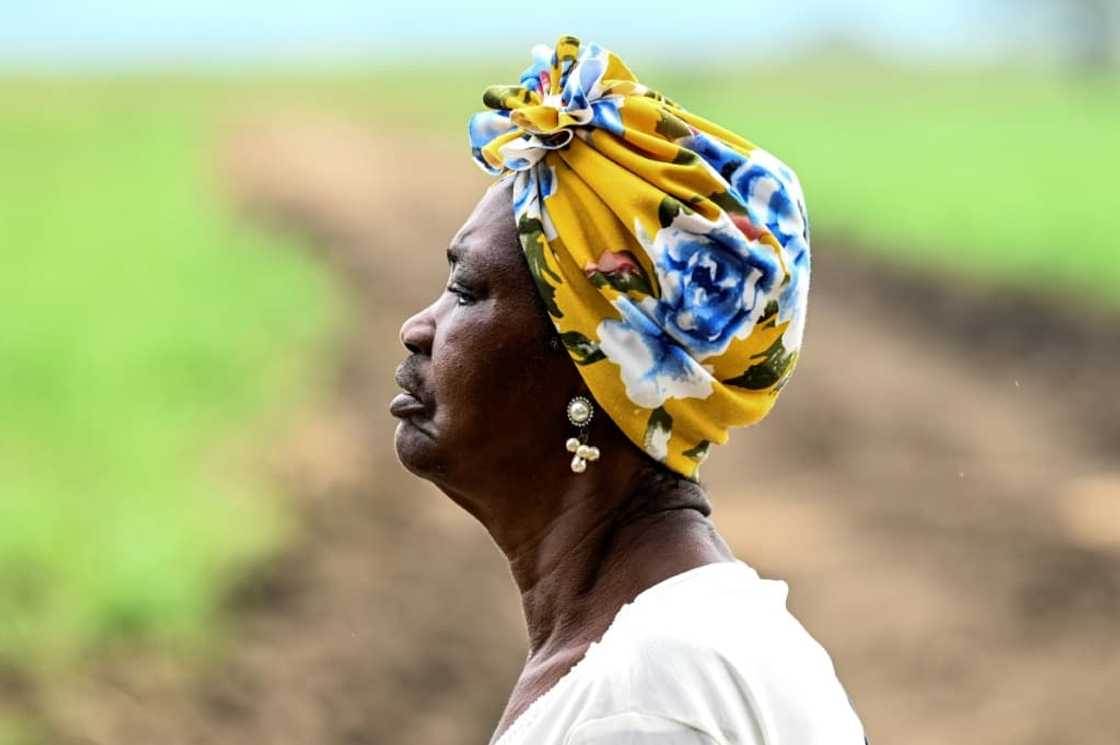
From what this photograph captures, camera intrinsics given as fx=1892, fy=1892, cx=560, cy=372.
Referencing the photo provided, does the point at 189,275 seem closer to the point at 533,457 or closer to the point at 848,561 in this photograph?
the point at 848,561

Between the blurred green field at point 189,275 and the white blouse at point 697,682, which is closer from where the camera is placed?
the white blouse at point 697,682

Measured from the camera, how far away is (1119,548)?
9648mm

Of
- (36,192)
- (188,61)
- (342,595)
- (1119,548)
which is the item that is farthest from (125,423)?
(188,61)

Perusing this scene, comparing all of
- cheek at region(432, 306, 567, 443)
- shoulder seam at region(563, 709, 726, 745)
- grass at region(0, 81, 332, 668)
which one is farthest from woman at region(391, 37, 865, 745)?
grass at region(0, 81, 332, 668)

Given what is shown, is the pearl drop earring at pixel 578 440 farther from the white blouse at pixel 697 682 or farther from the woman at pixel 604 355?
the white blouse at pixel 697 682

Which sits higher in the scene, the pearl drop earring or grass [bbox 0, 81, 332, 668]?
the pearl drop earring

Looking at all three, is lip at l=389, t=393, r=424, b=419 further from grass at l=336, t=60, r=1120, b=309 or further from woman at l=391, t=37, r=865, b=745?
grass at l=336, t=60, r=1120, b=309

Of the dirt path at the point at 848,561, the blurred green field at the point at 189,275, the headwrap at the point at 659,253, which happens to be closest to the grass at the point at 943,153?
the blurred green field at the point at 189,275

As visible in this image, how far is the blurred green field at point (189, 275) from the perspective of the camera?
894 centimetres

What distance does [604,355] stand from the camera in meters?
2.55

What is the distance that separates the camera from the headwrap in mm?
2496

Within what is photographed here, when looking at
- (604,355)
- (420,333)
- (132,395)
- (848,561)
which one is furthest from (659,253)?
(132,395)

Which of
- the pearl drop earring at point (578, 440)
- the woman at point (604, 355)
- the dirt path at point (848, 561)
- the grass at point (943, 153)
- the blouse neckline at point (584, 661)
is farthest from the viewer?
the grass at point (943, 153)

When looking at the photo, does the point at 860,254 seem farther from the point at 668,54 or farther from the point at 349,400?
the point at 668,54
